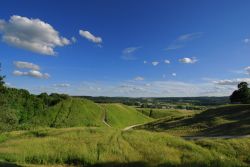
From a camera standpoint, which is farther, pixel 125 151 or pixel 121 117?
pixel 121 117

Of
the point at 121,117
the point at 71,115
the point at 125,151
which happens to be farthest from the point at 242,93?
the point at 125,151

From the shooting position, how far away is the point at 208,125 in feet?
195

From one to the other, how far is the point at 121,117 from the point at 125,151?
342 feet

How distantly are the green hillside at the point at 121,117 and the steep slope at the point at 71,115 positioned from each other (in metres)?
3.93

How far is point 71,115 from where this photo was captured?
11125 cm

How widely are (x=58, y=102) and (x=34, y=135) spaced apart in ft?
327

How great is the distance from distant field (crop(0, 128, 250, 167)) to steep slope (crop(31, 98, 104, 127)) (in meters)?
75.1

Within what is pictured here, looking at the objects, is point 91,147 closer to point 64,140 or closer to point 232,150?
point 64,140

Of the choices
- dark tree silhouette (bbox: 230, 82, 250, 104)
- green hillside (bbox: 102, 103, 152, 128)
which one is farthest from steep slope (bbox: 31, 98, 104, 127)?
dark tree silhouette (bbox: 230, 82, 250, 104)

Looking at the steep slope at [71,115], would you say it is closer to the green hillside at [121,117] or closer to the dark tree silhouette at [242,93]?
the green hillside at [121,117]

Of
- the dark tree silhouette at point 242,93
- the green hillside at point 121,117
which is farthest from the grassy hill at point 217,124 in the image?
the green hillside at point 121,117

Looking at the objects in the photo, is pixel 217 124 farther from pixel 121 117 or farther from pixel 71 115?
pixel 121 117

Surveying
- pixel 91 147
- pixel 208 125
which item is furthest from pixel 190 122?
pixel 91 147

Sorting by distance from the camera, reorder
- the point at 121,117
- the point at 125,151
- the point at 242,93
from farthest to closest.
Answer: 1. the point at 121,117
2. the point at 242,93
3. the point at 125,151
